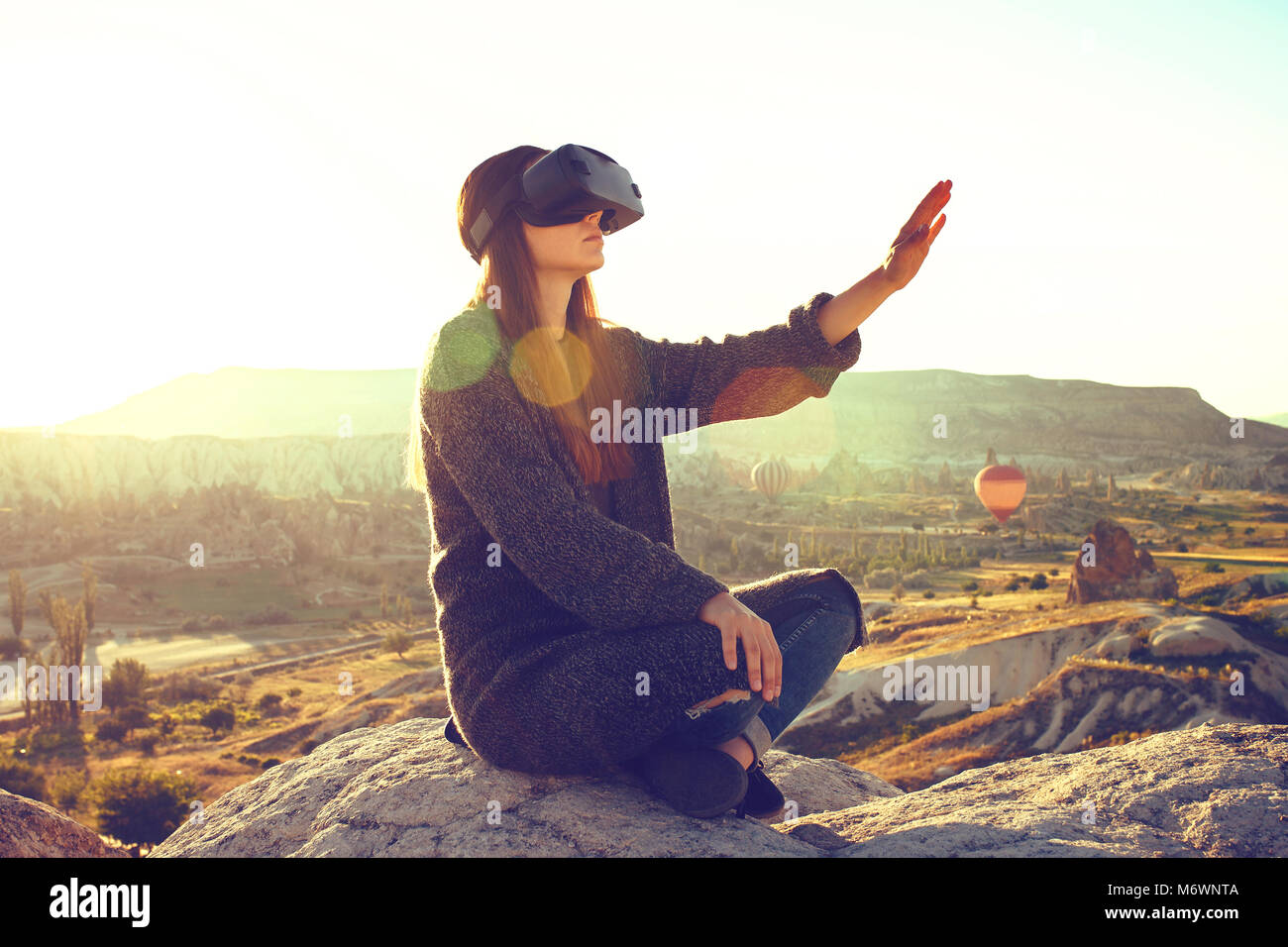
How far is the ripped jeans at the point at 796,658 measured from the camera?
2619 mm

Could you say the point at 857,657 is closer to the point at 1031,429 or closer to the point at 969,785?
the point at 969,785

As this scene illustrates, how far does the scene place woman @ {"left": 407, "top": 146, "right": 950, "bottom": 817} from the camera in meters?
2.31

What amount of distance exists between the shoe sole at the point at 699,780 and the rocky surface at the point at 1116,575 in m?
26.9

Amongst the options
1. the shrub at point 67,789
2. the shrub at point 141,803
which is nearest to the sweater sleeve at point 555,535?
the shrub at point 141,803

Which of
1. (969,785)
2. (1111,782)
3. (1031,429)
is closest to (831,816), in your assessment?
(969,785)

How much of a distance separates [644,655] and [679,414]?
0.97 meters

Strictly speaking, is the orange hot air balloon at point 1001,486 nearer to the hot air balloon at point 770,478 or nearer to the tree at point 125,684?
the hot air balloon at point 770,478

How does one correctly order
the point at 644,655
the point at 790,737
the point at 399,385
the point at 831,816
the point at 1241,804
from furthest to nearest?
the point at 399,385 → the point at 790,737 → the point at 831,816 → the point at 1241,804 → the point at 644,655

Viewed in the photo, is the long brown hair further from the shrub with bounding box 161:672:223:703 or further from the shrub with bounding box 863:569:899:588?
the shrub with bounding box 863:569:899:588

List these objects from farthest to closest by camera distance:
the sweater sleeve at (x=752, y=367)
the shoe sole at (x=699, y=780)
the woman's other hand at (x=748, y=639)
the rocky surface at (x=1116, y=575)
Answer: the rocky surface at (x=1116, y=575), the sweater sleeve at (x=752, y=367), the shoe sole at (x=699, y=780), the woman's other hand at (x=748, y=639)

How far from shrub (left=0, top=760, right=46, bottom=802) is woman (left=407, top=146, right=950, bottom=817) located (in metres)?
20.5

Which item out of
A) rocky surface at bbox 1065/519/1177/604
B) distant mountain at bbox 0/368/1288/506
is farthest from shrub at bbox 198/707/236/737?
distant mountain at bbox 0/368/1288/506
